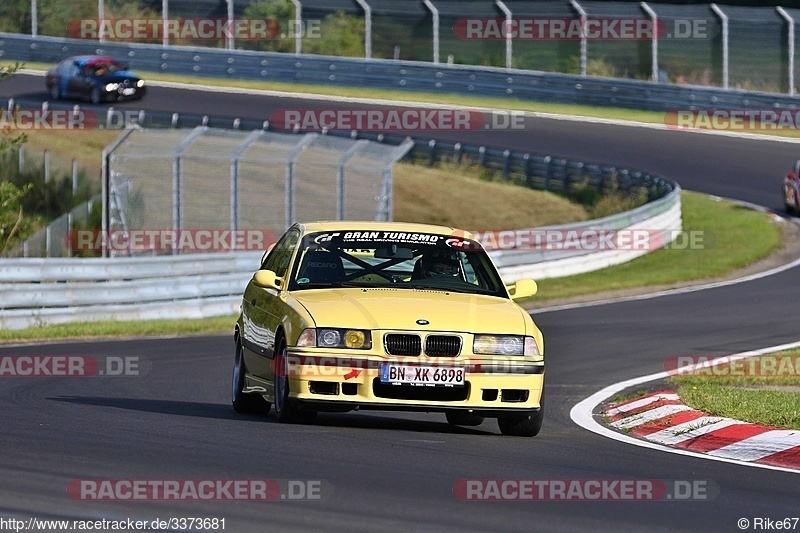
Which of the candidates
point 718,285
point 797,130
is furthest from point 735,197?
point 718,285

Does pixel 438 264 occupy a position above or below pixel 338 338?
above

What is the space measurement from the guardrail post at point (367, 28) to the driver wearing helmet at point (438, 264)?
114 feet

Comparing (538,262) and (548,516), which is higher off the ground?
(548,516)

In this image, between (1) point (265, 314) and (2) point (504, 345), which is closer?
(2) point (504, 345)

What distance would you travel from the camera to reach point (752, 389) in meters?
12.9

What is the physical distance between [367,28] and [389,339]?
3682 centimetres

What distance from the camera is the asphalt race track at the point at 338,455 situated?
6762 millimetres

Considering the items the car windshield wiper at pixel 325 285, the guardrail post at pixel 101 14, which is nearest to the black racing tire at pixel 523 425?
the car windshield wiper at pixel 325 285

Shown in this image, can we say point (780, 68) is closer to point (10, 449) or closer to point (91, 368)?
point (91, 368)

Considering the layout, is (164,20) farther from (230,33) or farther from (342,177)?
(342,177)

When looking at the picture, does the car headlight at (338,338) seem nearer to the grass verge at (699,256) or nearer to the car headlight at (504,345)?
the car headlight at (504,345)

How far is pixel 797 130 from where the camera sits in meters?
40.6

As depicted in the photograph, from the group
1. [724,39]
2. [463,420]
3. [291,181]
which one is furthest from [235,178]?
[724,39]

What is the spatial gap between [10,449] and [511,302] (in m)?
3.75
